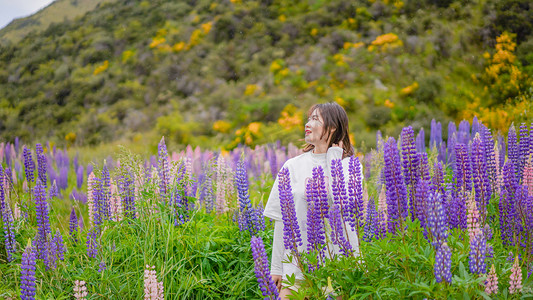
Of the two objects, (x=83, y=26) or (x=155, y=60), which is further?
(x=83, y=26)

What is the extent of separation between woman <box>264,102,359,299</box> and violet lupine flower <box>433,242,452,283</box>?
137 cm

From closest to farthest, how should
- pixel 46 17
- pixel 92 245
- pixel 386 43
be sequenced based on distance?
pixel 92 245 → pixel 386 43 → pixel 46 17

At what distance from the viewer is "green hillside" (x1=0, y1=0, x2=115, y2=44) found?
18.5m

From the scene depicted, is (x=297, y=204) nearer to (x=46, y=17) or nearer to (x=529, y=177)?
(x=529, y=177)

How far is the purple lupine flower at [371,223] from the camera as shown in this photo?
3.20 metres

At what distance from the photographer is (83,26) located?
18.2 metres

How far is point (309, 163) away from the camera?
3.49 m

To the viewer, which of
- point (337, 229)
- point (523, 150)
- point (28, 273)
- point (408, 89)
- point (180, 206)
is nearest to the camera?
point (337, 229)

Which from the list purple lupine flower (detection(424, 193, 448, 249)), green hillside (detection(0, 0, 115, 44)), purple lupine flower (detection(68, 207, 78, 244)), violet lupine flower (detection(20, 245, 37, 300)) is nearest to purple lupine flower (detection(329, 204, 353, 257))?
purple lupine flower (detection(424, 193, 448, 249))

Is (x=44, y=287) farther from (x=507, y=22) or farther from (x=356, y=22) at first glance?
(x=507, y=22)

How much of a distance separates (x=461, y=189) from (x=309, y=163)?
1.09m

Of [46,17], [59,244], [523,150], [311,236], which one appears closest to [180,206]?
[59,244]

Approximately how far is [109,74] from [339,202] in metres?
14.3

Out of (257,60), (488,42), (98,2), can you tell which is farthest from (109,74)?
(488,42)
